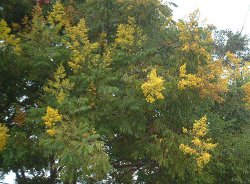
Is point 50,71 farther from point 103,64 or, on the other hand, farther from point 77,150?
point 77,150

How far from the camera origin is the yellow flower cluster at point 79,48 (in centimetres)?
556

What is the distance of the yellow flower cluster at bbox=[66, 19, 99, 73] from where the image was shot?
5.56m

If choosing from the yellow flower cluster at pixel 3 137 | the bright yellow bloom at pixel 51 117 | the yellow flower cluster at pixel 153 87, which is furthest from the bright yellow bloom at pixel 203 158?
the yellow flower cluster at pixel 3 137

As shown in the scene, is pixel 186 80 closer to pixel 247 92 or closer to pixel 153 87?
pixel 153 87

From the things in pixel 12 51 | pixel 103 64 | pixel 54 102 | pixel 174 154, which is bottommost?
pixel 174 154

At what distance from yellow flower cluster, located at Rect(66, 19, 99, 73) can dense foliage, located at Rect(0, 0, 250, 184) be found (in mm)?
17

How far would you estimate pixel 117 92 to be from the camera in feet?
18.3

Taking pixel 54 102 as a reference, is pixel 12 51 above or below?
above

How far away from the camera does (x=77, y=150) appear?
424cm

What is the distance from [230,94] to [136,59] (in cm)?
288

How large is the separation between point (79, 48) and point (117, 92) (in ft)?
3.12

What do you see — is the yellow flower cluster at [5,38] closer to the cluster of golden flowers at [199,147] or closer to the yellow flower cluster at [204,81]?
the yellow flower cluster at [204,81]

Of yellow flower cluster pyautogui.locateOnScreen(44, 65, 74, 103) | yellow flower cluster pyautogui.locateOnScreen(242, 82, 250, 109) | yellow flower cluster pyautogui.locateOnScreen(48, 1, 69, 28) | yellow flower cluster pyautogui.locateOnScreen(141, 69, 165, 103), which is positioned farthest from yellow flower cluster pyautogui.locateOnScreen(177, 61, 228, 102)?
yellow flower cluster pyautogui.locateOnScreen(48, 1, 69, 28)

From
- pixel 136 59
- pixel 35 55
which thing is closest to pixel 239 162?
pixel 136 59
